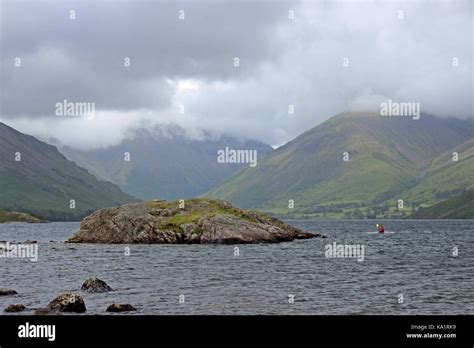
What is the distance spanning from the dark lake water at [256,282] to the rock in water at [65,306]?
1160 millimetres

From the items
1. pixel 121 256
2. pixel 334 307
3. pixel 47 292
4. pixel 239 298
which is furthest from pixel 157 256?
pixel 334 307

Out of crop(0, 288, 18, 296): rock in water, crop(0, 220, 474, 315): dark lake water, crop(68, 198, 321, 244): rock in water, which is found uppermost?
crop(68, 198, 321, 244): rock in water

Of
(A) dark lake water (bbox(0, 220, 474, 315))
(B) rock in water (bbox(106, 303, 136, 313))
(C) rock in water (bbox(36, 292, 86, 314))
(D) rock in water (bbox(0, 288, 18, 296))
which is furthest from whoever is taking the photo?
(D) rock in water (bbox(0, 288, 18, 296))

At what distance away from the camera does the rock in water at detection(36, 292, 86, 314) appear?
4328 cm

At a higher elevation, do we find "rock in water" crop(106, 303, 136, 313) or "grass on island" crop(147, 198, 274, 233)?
"grass on island" crop(147, 198, 274, 233)

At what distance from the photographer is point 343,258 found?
9938cm

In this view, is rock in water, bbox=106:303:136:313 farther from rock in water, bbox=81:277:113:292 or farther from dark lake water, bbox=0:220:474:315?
rock in water, bbox=81:277:113:292

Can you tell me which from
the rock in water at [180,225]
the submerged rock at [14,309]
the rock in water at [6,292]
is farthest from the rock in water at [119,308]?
the rock in water at [180,225]

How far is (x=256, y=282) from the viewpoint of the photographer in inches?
2537

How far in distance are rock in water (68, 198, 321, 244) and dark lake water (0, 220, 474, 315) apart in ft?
121

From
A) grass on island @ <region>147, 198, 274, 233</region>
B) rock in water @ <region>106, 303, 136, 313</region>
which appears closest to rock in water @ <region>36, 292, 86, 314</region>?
rock in water @ <region>106, 303, 136, 313</region>
